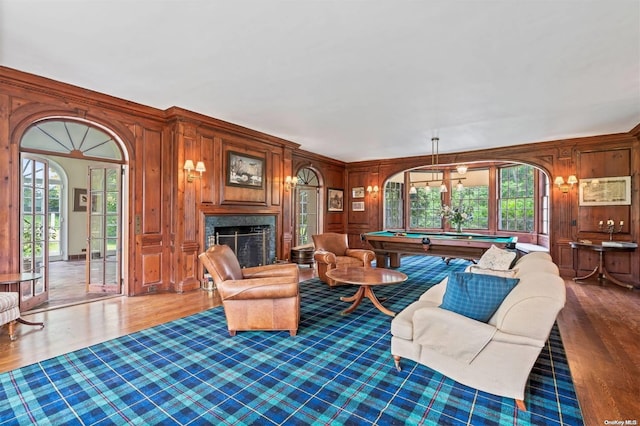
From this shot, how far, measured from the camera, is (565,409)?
2.05 metres

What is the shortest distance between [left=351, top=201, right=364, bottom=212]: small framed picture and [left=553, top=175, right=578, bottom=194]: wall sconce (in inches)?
177

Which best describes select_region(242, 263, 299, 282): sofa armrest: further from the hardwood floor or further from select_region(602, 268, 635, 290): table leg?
select_region(602, 268, 635, 290): table leg

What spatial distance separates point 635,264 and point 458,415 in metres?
5.92

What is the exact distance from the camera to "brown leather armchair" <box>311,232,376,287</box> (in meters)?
5.09

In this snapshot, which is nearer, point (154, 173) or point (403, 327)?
point (403, 327)

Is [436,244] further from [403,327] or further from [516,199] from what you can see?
[516,199]

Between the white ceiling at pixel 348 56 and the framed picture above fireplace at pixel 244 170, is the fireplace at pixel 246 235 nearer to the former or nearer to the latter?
the framed picture above fireplace at pixel 244 170

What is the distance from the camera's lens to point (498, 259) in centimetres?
399

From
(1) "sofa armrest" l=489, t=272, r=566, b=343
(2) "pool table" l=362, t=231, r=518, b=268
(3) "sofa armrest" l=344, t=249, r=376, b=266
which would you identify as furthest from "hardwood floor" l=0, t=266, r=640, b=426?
(3) "sofa armrest" l=344, t=249, r=376, b=266

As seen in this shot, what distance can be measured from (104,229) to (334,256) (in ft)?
11.3

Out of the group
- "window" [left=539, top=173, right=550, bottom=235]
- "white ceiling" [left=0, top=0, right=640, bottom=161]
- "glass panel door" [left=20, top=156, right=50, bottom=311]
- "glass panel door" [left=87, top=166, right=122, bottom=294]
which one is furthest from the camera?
"window" [left=539, top=173, right=550, bottom=235]

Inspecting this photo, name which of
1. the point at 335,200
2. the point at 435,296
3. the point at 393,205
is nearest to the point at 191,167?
the point at 435,296

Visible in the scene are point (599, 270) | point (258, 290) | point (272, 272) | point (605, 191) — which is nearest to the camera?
point (258, 290)

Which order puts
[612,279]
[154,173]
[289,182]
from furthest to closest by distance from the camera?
[289,182] → [612,279] → [154,173]
